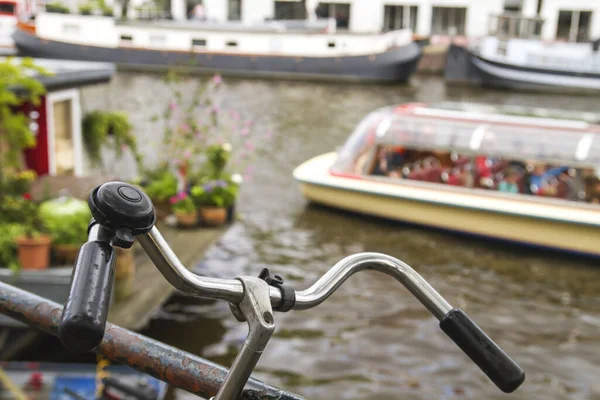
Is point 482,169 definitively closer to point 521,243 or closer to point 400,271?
point 521,243

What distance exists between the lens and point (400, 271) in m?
1.01

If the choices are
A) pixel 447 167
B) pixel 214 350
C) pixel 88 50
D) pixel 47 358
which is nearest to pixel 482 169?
pixel 447 167

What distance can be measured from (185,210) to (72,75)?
72.4 inches

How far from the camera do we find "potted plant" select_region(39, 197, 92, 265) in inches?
229

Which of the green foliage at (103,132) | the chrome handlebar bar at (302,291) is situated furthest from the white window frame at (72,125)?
the chrome handlebar bar at (302,291)

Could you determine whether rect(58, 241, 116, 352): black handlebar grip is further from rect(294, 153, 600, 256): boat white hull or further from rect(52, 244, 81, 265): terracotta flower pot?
rect(294, 153, 600, 256): boat white hull

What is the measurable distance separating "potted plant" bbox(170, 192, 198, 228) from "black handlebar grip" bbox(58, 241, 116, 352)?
7556 millimetres

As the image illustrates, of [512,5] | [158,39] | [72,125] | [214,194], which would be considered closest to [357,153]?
[214,194]

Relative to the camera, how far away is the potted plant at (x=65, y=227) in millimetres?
5805

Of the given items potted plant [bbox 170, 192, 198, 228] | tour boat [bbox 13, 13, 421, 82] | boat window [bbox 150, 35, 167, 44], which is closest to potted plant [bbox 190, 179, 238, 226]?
potted plant [bbox 170, 192, 198, 228]

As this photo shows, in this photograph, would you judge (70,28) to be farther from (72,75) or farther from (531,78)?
(72,75)

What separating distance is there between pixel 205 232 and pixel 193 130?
1.68 m

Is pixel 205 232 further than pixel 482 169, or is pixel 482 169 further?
pixel 482 169

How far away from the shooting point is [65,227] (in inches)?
230
